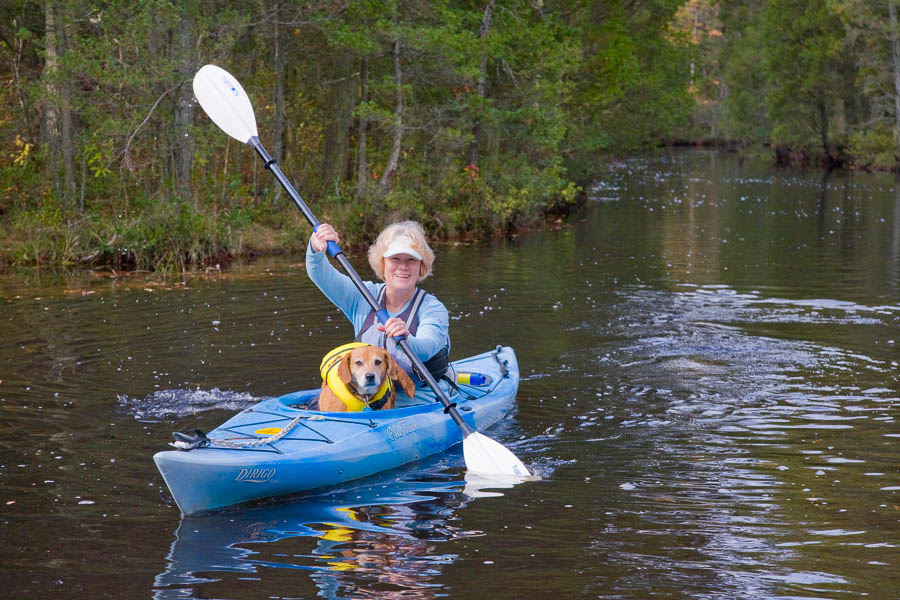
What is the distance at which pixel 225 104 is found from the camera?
28.2ft

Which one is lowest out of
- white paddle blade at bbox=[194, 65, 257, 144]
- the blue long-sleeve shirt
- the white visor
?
the blue long-sleeve shirt

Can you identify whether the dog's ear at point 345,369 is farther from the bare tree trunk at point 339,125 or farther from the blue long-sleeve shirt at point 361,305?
the bare tree trunk at point 339,125

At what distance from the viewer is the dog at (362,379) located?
627 cm

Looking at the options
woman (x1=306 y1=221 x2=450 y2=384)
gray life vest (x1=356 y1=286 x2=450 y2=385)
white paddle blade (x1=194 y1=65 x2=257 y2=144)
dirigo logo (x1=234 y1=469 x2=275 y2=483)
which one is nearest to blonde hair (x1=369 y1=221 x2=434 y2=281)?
woman (x1=306 y1=221 x2=450 y2=384)

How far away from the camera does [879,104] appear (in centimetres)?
4062

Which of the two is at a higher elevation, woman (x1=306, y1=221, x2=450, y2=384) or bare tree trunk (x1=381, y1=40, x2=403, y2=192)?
bare tree trunk (x1=381, y1=40, x2=403, y2=192)

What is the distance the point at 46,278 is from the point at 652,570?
1092cm

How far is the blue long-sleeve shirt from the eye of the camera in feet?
21.5

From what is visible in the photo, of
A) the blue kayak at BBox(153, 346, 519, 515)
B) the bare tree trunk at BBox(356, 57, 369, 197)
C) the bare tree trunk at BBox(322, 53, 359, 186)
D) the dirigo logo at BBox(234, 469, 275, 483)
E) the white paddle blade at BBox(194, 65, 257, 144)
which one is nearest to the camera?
the blue kayak at BBox(153, 346, 519, 515)

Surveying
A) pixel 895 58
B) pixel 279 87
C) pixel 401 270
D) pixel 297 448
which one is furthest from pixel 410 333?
pixel 895 58

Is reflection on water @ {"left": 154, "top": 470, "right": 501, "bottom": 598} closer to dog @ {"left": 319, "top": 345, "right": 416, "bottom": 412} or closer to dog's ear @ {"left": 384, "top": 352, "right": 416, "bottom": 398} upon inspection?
dog @ {"left": 319, "top": 345, "right": 416, "bottom": 412}

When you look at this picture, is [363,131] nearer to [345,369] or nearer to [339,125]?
[339,125]

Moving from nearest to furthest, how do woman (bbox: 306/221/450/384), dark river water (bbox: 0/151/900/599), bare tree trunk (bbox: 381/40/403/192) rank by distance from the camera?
1. dark river water (bbox: 0/151/900/599)
2. woman (bbox: 306/221/450/384)
3. bare tree trunk (bbox: 381/40/403/192)

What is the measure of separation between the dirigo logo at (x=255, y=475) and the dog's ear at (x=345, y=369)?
761mm
